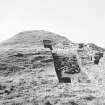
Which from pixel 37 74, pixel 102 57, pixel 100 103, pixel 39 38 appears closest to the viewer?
pixel 100 103

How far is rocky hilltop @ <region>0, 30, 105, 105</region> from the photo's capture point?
1481 cm

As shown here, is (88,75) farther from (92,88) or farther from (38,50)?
(38,50)

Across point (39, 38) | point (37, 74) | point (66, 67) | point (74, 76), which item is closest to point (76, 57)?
point (66, 67)

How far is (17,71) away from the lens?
18.6 meters

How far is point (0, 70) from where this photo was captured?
18938mm

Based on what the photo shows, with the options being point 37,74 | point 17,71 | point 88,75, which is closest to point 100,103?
point 88,75

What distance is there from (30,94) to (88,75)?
6.95m

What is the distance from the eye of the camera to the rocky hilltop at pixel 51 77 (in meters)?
14.8

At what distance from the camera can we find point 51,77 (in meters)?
17.8

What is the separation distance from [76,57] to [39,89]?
28.9ft

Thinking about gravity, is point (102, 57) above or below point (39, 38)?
above

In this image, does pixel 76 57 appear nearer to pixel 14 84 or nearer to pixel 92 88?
pixel 92 88

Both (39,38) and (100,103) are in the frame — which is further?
(39,38)

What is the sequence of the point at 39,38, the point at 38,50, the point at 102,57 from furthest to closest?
the point at 39,38 < the point at 38,50 < the point at 102,57
